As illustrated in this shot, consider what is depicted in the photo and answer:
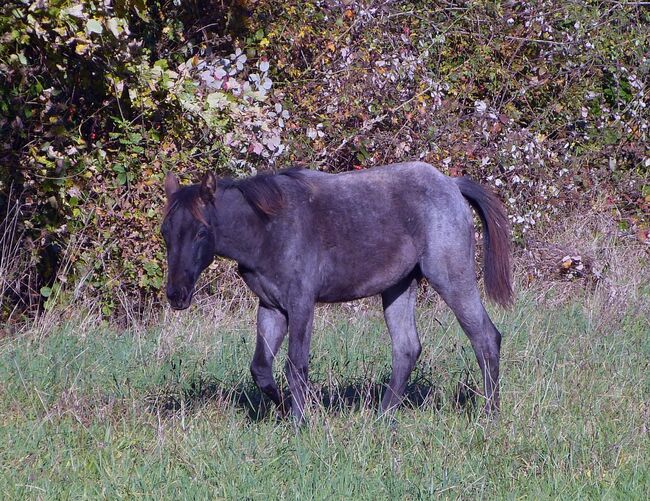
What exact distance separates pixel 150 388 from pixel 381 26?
5.44 meters

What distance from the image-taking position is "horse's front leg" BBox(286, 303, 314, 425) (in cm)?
611

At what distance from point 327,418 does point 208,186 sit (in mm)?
1531

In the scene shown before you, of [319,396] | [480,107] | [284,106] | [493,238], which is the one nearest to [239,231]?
[319,396]

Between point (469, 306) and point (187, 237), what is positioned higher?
point (187, 237)

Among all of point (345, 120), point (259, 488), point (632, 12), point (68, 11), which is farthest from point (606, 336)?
point (632, 12)

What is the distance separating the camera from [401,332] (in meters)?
6.84

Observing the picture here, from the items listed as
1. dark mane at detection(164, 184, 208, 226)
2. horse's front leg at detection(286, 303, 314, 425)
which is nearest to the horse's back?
horse's front leg at detection(286, 303, 314, 425)

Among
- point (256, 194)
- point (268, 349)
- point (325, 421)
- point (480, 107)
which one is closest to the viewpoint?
point (325, 421)

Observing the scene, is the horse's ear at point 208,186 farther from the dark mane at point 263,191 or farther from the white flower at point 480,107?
the white flower at point 480,107

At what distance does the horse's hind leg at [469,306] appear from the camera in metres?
6.49

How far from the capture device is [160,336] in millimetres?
7770

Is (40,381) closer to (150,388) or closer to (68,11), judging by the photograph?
(150,388)

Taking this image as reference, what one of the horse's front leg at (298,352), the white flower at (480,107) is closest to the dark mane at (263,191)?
the horse's front leg at (298,352)

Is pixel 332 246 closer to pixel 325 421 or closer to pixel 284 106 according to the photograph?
pixel 325 421
